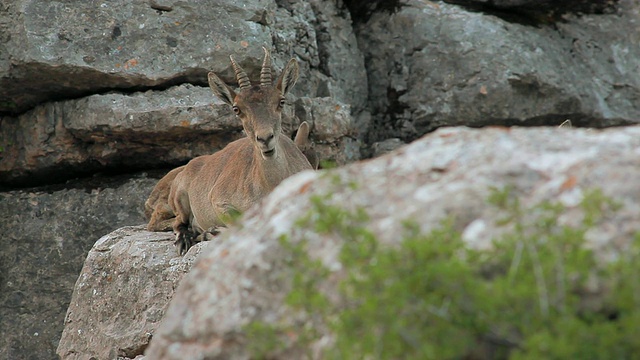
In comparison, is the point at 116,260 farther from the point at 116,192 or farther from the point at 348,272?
the point at 348,272

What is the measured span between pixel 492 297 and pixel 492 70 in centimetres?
885

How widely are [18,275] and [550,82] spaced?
20.6ft

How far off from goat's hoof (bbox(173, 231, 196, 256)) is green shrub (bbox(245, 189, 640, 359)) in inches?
211

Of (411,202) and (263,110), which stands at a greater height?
(411,202)

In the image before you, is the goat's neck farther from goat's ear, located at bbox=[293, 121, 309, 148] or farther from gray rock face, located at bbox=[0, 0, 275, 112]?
gray rock face, located at bbox=[0, 0, 275, 112]

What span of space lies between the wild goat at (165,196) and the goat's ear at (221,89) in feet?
4.51

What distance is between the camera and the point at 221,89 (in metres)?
8.91

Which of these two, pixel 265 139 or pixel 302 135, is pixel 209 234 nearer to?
pixel 265 139

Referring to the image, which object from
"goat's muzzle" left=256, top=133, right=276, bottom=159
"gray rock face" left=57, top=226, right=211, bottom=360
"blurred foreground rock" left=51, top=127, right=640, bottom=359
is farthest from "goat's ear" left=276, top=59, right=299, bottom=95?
"blurred foreground rock" left=51, top=127, right=640, bottom=359

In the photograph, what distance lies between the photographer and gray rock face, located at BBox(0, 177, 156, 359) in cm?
1070

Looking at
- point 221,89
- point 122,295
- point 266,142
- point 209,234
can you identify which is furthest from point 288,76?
point 122,295

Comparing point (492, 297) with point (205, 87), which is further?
point (205, 87)

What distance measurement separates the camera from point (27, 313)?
10.9 m

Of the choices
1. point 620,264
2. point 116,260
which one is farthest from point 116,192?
point 620,264
